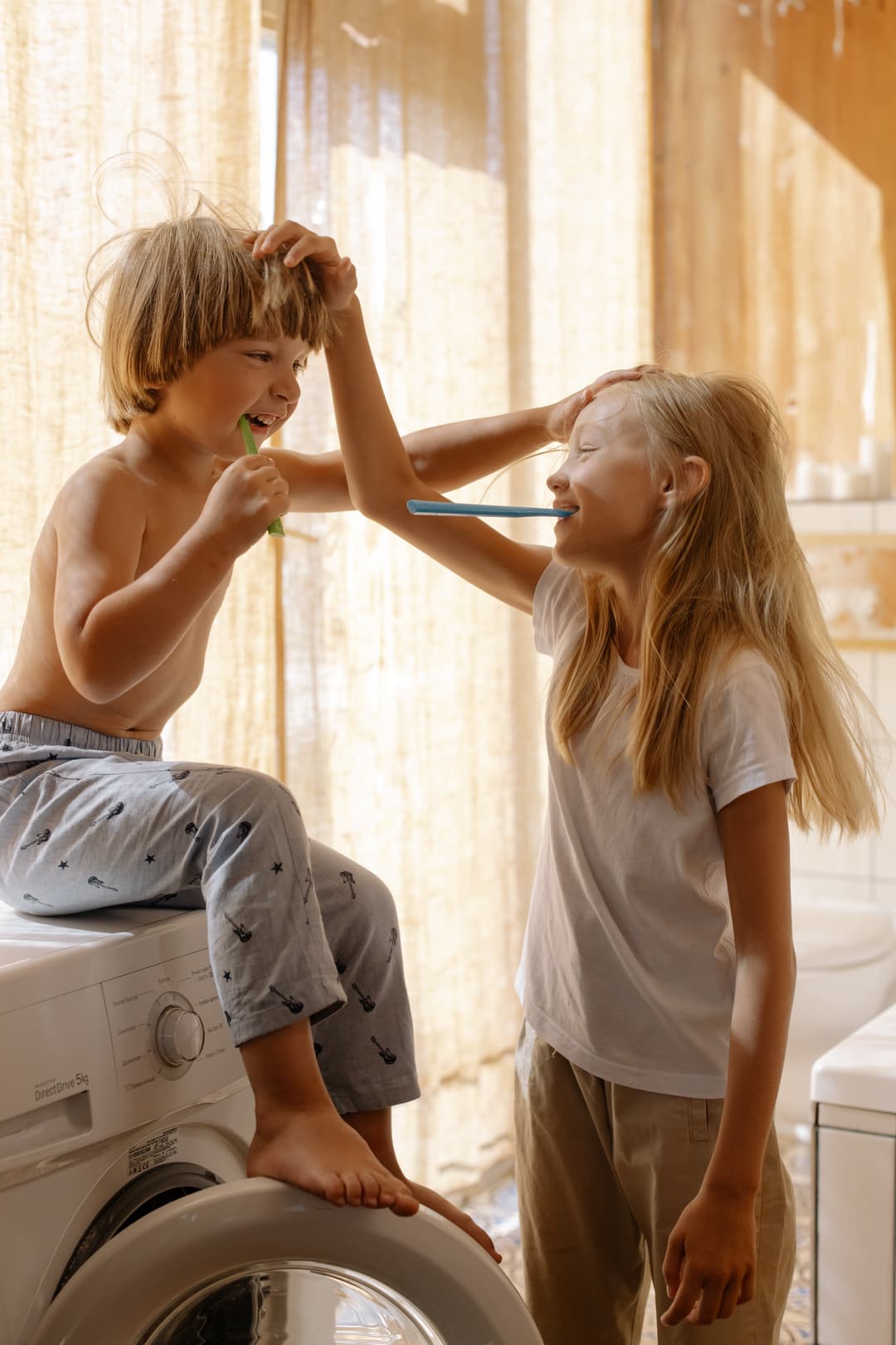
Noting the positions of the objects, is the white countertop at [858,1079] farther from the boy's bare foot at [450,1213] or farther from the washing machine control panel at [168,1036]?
the washing machine control panel at [168,1036]

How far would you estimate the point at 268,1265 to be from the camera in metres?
0.88

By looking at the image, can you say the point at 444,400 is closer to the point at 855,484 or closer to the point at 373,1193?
the point at 855,484

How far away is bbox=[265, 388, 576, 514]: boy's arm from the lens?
1.28 m

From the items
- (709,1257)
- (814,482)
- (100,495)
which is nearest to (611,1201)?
(709,1257)

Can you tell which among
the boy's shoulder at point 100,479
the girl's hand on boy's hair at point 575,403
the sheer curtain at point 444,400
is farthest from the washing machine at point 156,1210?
the sheer curtain at point 444,400

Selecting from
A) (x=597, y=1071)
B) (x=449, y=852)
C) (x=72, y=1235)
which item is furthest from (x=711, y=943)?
(x=449, y=852)

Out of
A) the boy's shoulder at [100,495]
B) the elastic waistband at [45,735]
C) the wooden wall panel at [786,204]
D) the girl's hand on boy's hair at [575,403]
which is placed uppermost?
the wooden wall panel at [786,204]

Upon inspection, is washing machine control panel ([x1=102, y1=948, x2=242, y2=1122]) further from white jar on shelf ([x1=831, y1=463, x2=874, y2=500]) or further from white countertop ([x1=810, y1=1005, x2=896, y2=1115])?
white jar on shelf ([x1=831, y1=463, x2=874, y2=500])

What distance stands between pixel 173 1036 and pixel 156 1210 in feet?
0.41

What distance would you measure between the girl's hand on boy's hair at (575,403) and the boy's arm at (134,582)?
1.13 feet

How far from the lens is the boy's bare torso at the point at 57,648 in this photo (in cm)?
108

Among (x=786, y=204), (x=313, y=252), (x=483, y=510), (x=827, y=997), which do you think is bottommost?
(x=827, y=997)

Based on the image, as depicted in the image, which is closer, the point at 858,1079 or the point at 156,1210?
the point at 156,1210

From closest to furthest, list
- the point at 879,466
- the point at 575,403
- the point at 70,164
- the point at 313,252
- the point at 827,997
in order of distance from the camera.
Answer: the point at 313,252 < the point at 575,403 < the point at 70,164 < the point at 827,997 < the point at 879,466
